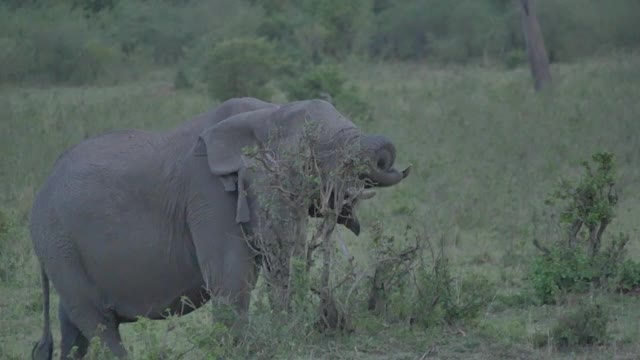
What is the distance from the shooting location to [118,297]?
252 inches

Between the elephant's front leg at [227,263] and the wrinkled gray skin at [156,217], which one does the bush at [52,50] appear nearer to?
the wrinkled gray skin at [156,217]

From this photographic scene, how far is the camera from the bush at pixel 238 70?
19.0 m

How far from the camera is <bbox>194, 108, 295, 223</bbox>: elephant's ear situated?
5.95m

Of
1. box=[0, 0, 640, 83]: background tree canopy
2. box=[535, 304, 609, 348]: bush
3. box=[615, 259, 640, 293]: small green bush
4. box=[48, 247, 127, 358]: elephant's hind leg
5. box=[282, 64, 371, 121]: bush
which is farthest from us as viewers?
box=[0, 0, 640, 83]: background tree canopy

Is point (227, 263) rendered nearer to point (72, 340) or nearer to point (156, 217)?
point (156, 217)

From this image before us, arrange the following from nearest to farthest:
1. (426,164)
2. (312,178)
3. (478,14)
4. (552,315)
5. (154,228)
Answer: (312,178) < (154,228) < (552,315) < (426,164) < (478,14)

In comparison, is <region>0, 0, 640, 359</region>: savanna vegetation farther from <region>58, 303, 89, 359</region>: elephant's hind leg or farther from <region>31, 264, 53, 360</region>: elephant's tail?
<region>31, 264, 53, 360</region>: elephant's tail

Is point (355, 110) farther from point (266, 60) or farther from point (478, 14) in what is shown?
point (478, 14)

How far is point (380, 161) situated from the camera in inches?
225

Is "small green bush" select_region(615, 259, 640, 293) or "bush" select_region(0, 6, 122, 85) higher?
"bush" select_region(0, 6, 122, 85)

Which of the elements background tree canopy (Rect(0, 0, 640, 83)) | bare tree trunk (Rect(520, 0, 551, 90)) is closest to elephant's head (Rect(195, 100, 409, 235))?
bare tree trunk (Rect(520, 0, 551, 90))

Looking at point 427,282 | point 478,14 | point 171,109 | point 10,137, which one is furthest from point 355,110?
point 478,14

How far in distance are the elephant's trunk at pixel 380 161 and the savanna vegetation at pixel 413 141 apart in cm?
41

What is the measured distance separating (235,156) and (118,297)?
103cm
